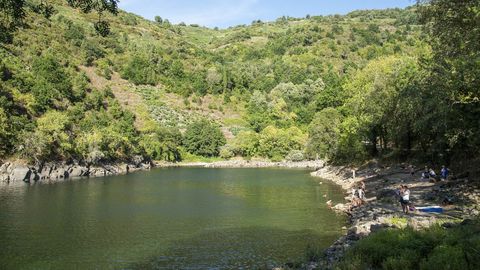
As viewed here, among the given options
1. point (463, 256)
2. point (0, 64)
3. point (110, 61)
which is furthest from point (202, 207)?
point (110, 61)

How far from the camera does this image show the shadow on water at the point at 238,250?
27.1 meters

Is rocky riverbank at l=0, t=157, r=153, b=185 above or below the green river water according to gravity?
above

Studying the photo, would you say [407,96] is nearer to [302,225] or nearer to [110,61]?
[302,225]

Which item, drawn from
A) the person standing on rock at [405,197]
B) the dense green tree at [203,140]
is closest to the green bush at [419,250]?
the person standing on rock at [405,197]

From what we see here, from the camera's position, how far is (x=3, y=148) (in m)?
80.9

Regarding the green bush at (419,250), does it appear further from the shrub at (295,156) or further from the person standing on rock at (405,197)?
the shrub at (295,156)

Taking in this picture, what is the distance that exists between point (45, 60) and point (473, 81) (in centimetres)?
12938

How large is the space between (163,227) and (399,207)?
20555 millimetres

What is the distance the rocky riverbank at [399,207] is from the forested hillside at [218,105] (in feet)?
13.7

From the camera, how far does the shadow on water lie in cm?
2714

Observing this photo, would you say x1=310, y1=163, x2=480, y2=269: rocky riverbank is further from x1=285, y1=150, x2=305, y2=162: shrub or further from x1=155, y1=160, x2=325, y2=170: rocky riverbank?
x1=285, y1=150, x2=305, y2=162: shrub

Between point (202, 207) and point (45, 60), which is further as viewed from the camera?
point (45, 60)

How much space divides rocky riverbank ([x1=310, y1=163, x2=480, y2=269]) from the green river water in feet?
7.40

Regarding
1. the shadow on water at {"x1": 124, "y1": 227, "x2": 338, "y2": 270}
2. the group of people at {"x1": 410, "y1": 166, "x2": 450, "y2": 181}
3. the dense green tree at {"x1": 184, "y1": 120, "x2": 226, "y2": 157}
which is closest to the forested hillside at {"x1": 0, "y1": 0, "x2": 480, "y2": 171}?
the dense green tree at {"x1": 184, "y1": 120, "x2": 226, "y2": 157}
